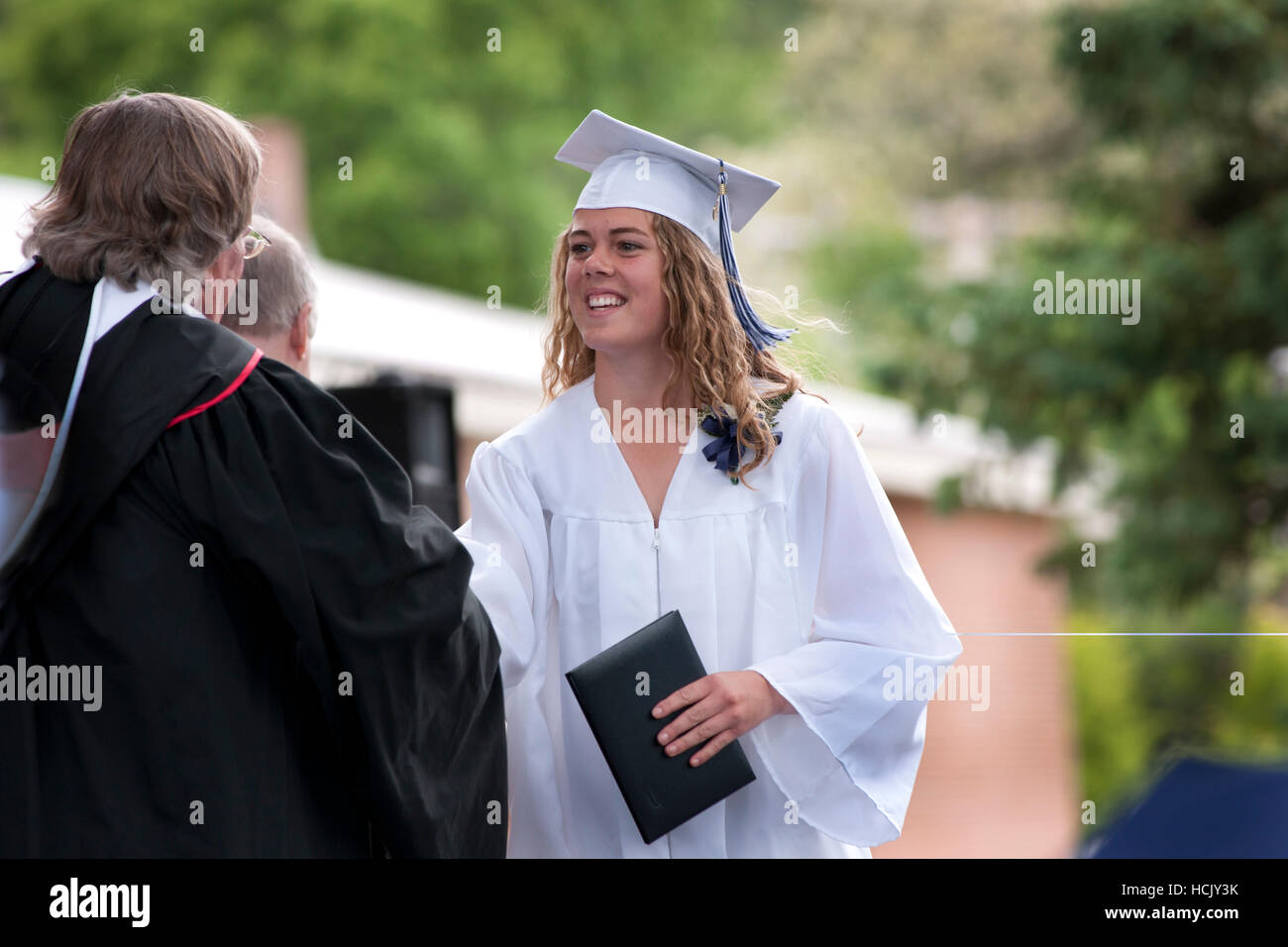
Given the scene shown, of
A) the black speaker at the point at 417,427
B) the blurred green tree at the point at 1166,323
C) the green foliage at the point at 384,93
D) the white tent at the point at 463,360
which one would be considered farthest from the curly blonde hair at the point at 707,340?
the green foliage at the point at 384,93

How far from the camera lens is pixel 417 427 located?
475cm

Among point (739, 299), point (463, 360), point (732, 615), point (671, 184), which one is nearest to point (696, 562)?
point (732, 615)

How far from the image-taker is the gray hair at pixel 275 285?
10.2ft

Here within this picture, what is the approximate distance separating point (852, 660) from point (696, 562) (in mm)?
348

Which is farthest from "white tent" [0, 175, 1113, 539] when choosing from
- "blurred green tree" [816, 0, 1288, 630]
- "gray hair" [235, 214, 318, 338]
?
"gray hair" [235, 214, 318, 338]

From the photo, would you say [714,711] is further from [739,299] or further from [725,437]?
[739,299]

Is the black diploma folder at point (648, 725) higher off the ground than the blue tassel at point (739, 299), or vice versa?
the blue tassel at point (739, 299)

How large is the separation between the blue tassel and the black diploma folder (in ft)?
2.18

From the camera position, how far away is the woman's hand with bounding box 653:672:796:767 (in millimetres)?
2617

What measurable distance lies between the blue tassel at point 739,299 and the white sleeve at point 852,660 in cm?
26

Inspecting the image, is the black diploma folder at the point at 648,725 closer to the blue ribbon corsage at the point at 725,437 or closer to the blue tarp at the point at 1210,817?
the blue ribbon corsage at the point at 725,437

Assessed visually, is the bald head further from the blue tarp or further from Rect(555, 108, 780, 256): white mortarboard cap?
the blue tarp

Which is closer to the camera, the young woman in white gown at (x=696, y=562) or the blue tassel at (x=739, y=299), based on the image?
the young woman in white gown at (x=696, y=562)
